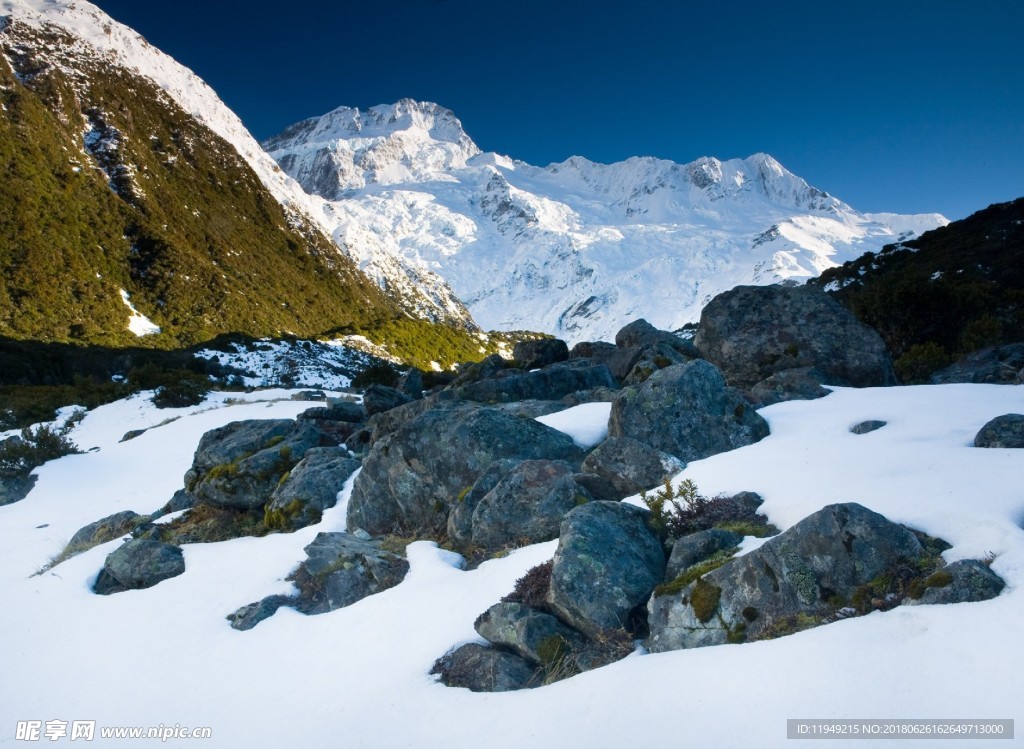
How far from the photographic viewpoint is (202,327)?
300 ft

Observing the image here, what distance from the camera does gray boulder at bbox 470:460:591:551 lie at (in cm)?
870

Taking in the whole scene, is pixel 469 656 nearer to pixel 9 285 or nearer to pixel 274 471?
pixel 274 471

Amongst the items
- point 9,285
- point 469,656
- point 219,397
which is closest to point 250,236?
point 9,285

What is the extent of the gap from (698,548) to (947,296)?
95.8ft

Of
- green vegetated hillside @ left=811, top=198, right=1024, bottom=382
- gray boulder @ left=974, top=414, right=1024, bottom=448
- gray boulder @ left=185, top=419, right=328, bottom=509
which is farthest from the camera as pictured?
green vegetated hillside @ left=811, top=198, right=1024, bottom=382

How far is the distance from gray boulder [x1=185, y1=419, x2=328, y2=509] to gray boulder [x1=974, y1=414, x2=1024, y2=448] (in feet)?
46.0

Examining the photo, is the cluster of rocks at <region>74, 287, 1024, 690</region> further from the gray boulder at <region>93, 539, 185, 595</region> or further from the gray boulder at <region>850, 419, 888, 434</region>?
the gray boulder at <region>850, 419, 888, 434</region>

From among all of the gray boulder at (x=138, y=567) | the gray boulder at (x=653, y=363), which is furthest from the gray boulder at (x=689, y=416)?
the gray boulder at (x=138, y=567)

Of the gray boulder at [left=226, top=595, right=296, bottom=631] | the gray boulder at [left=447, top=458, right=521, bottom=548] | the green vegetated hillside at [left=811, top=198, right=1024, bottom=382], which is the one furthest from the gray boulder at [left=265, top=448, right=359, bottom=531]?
the green vegetated hillside at [left=811, top=198, right=1024, bottom=382]

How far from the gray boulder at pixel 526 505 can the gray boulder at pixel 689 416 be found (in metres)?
2.06

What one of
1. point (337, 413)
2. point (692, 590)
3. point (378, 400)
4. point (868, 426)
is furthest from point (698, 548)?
point (337, 413)

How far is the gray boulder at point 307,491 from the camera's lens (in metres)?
12.4

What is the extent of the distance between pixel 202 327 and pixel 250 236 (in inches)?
1786

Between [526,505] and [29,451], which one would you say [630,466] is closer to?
[526,505]
